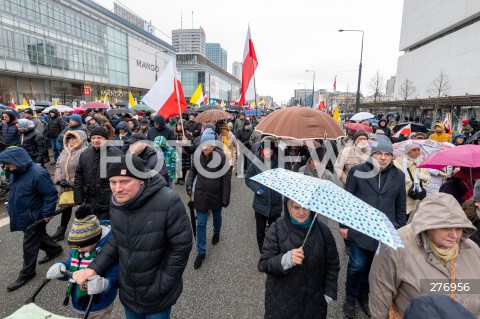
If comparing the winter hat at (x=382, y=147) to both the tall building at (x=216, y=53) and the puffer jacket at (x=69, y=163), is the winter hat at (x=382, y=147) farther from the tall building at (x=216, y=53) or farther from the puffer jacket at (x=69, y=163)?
the tall building at (x=216, y=53)

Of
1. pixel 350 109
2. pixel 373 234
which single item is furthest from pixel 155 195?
pixel 350 109

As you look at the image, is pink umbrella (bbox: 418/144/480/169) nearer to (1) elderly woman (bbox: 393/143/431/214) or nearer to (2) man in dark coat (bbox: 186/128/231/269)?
(1) elderly woman (bbox: 393/143/431/214)

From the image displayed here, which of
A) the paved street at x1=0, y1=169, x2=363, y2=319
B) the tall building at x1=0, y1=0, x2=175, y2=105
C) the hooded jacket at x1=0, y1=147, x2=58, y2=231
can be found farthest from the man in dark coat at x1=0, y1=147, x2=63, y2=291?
the tall building at x1=0, y1=0, x2=175, y2=105

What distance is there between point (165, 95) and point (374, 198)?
4749 millimetres

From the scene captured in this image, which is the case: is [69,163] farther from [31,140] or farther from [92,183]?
[31,140]

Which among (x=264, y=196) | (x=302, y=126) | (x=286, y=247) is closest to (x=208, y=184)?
(x=264, y=196)

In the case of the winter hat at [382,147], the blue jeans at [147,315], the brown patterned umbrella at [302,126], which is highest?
the brown patterned umbrella at [302,126]

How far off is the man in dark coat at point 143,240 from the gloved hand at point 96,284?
5 centimetres

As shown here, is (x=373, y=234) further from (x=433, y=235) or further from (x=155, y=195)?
(x=155, y=195)

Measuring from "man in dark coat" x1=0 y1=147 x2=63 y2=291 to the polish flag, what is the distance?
2914 mm

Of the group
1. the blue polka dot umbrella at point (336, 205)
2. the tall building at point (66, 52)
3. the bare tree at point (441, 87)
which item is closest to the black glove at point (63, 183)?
the blue polka dot umbrella at point (336, 205)

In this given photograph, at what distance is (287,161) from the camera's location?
377 cm

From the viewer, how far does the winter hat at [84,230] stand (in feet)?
7.06

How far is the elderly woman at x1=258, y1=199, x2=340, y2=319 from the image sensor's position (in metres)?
2.15
